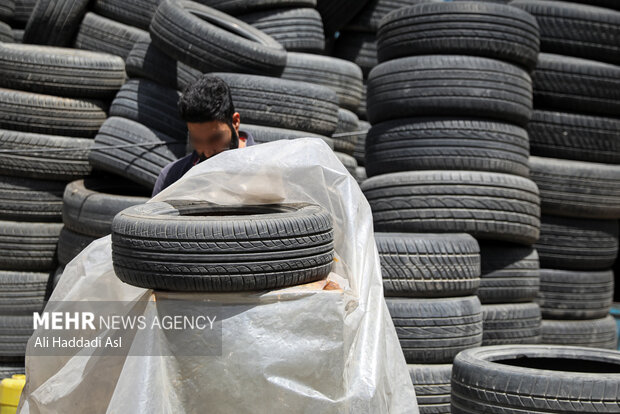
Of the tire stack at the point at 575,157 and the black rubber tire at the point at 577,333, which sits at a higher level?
the tire stack at the point at 575,157

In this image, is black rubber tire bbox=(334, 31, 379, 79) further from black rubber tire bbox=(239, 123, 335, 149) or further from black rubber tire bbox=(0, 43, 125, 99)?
black rubber tire bbox=(239, 123, 335, 149)

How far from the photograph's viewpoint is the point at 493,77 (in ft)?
14.8

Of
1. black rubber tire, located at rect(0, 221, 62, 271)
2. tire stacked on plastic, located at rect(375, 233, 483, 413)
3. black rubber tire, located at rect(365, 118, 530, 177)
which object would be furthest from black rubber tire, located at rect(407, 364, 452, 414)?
black rubber tire, located at rect(0, 221, 62, 271)

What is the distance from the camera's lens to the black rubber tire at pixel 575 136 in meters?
5.04

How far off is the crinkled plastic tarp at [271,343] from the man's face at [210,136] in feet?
1.17

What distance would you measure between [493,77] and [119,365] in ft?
9.99

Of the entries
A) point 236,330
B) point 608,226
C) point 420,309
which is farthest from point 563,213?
point 236,330

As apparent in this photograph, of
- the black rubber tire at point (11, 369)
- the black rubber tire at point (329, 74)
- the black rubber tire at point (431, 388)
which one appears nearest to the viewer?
the black rubber tire at point (431, 388)

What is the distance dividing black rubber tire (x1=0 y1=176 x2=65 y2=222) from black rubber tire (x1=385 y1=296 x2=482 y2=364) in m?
2.67

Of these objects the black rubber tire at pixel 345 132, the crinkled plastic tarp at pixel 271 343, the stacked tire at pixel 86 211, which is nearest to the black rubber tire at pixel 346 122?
the black rubber tire at pixel 345 132

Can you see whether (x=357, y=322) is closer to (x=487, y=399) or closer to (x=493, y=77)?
(x=487, y=399)

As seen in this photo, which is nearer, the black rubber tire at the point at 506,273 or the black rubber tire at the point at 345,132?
the black rubber tire at the point at 506,273

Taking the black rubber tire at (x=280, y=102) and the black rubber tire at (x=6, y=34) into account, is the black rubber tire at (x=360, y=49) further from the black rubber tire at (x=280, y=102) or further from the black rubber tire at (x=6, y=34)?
the black rubber tire at (x=6, y=34)

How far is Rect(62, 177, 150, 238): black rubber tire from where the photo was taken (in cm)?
463
